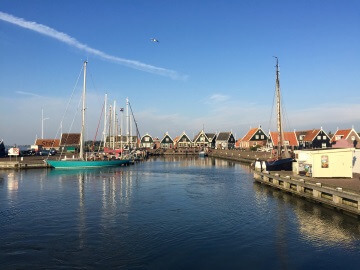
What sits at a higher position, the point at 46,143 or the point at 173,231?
the point at 46,143

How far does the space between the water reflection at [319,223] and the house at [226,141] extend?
4045 inches

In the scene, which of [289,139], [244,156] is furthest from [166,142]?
[244,156]

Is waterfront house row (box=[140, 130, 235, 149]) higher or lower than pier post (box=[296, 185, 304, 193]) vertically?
higher

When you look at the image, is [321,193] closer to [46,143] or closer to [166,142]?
[166,142]

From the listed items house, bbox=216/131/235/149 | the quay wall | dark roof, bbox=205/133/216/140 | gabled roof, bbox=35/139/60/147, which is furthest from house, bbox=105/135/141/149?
house, bbox=216/131/235/149

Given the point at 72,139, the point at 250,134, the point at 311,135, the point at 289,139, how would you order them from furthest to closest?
the point at 72,139
the point at 250,134
the point at 289,139
the point at 311,135

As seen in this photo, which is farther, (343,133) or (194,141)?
(194,141)

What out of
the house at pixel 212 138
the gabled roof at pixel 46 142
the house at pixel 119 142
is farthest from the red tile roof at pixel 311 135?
the gabled roof at pixel 46 142

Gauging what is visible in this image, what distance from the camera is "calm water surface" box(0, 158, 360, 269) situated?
662 inches

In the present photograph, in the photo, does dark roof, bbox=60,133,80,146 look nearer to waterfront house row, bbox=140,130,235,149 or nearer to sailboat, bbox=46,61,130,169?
waterfront house row, bbox=140,130,235,149

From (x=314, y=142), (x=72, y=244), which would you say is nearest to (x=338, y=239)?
(x=72, y=244)

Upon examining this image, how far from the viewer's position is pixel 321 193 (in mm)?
28547

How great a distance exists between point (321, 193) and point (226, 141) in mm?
106581

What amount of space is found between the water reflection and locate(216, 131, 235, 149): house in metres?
103
